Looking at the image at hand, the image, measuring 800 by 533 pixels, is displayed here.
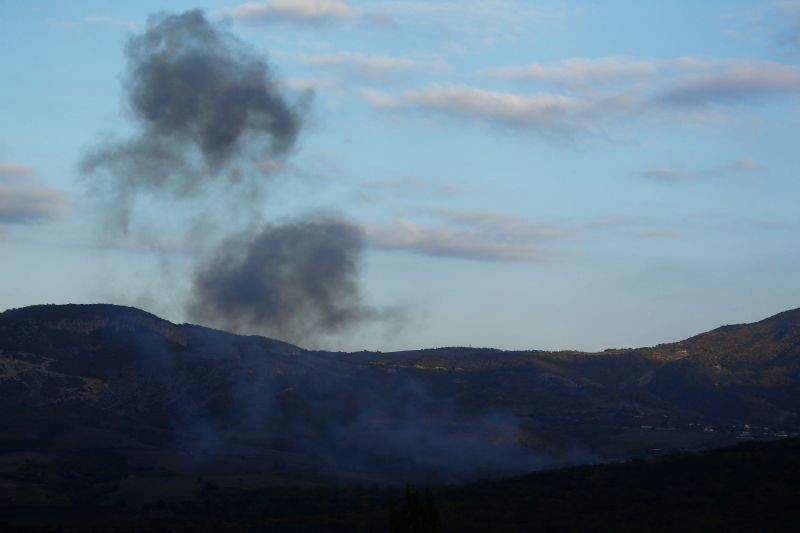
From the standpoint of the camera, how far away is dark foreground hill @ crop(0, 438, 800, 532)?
349 ft

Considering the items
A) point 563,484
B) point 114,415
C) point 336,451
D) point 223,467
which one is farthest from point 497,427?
point 563,484

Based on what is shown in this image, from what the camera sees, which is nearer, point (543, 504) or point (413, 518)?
point (413, 518)

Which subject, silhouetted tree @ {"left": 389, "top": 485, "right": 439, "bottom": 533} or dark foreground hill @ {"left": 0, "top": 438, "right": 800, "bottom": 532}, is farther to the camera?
dark foreground hill @ {"left": 0, "top": 438, "right": 800, "bottom": 532}

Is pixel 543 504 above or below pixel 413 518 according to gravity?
below

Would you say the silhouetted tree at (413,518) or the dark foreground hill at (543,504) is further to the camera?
the dark foreground hill at (543,504)

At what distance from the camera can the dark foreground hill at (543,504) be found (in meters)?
106

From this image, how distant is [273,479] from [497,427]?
163 feet

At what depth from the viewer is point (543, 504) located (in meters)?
116

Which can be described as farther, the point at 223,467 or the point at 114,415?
the point at 114,415

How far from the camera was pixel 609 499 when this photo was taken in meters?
117

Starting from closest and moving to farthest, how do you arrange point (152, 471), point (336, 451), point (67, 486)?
point (67, 486)
point (152, 471)
point (336, 451)

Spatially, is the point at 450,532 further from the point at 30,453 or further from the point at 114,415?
the point at 114,415

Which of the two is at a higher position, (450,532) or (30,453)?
(30,453)

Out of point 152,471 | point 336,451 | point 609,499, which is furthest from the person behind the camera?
point 336,451
